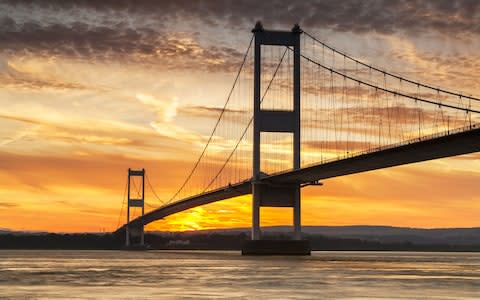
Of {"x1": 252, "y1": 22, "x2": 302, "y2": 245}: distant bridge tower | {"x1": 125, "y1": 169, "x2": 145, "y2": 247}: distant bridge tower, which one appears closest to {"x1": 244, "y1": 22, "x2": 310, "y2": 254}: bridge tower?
{"x1": 252, "y1": 22, "x2": 302, "y2": 245}: distant bridge tower

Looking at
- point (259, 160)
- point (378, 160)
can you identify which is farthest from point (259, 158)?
point (378, 160)

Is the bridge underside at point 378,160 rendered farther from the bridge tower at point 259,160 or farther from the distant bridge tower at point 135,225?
the distant bridge tower at point 135,225

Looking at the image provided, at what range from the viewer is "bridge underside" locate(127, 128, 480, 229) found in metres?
49.6

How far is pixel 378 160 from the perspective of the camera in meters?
57.9

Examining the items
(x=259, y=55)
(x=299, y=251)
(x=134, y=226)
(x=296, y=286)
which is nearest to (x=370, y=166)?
(x=299, y=251)

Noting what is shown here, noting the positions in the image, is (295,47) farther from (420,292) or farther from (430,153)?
(420,292)

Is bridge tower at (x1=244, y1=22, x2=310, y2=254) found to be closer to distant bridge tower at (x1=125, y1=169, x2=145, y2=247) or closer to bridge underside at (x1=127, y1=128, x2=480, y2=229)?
bridge underside at (x1=127, y1=128, x2=480, y2=229)

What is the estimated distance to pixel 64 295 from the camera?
83.6 ft

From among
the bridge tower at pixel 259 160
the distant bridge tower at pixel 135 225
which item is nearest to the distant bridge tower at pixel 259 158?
the bridge tower at pixel 259 160

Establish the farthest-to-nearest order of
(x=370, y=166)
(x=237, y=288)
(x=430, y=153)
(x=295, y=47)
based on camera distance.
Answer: (x=295, y=47) → (x=370, y=166) → (x=430, y=153) → (x=237, y=288)

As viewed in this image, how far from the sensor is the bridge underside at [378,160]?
4956 cm

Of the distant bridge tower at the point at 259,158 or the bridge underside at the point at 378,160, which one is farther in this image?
the distant bridge tower at the point at 259,158

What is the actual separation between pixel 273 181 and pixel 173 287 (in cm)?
4108

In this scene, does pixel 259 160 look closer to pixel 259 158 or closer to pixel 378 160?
pixel 259 158
